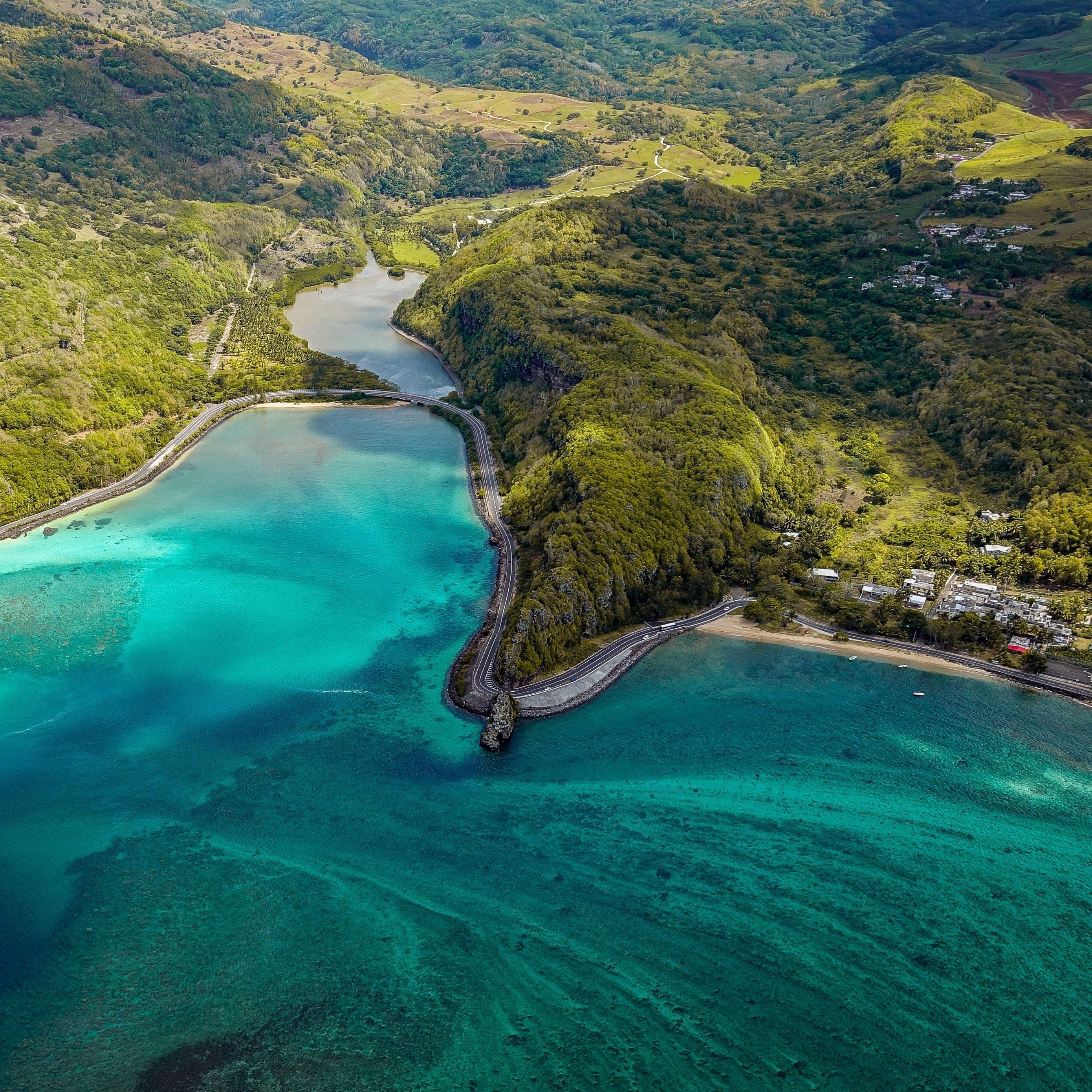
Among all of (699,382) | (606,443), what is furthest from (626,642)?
(699,382)

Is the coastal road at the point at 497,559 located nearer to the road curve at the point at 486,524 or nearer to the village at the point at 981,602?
the road curve at the point at 486,524

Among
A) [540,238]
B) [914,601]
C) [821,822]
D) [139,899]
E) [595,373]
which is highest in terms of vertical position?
[540,238]

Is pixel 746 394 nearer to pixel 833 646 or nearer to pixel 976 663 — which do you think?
pixel 833 646

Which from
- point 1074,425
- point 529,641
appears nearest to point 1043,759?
point 529,641

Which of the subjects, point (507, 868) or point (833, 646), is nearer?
point (507, 868)

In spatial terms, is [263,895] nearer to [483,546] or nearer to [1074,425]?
[483,546]

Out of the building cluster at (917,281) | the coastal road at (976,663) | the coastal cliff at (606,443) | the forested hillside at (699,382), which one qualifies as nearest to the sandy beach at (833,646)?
the coastal road at (976,663)
